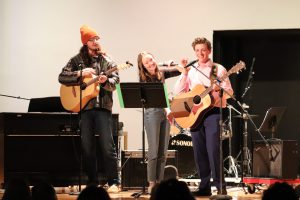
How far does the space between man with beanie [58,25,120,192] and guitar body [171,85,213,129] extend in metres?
0.94

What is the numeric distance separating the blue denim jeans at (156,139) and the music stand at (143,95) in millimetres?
291

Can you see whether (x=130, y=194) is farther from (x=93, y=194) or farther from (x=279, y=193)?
(x=279, y=193)

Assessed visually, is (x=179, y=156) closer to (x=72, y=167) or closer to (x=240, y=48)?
(x=72, y=167)

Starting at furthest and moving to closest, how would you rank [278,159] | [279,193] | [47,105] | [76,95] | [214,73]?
[47,105]
[278,159]
[76,95]
[214,73]
[279,193]

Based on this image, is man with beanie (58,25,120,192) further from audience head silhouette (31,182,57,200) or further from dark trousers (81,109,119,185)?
audience head silhouette (31,182,57,200)

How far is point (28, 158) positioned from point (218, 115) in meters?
3.00

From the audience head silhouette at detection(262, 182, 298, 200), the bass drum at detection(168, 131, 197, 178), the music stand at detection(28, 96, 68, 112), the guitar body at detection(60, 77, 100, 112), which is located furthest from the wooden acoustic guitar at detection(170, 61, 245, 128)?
the audience head silhouette at detection(262, 182, 298, 200)

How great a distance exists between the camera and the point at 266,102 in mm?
12055

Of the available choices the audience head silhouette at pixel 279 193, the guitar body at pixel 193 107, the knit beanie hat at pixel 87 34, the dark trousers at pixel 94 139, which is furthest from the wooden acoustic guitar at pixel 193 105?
the audience head silhouette at pixel 279 193

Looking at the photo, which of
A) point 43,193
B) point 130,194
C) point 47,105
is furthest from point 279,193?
point 47,105

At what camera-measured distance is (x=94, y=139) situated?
8.07 metres

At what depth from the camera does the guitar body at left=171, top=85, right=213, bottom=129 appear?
745cm

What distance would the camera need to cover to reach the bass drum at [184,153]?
33.9 ft

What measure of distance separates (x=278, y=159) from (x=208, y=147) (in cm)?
145
